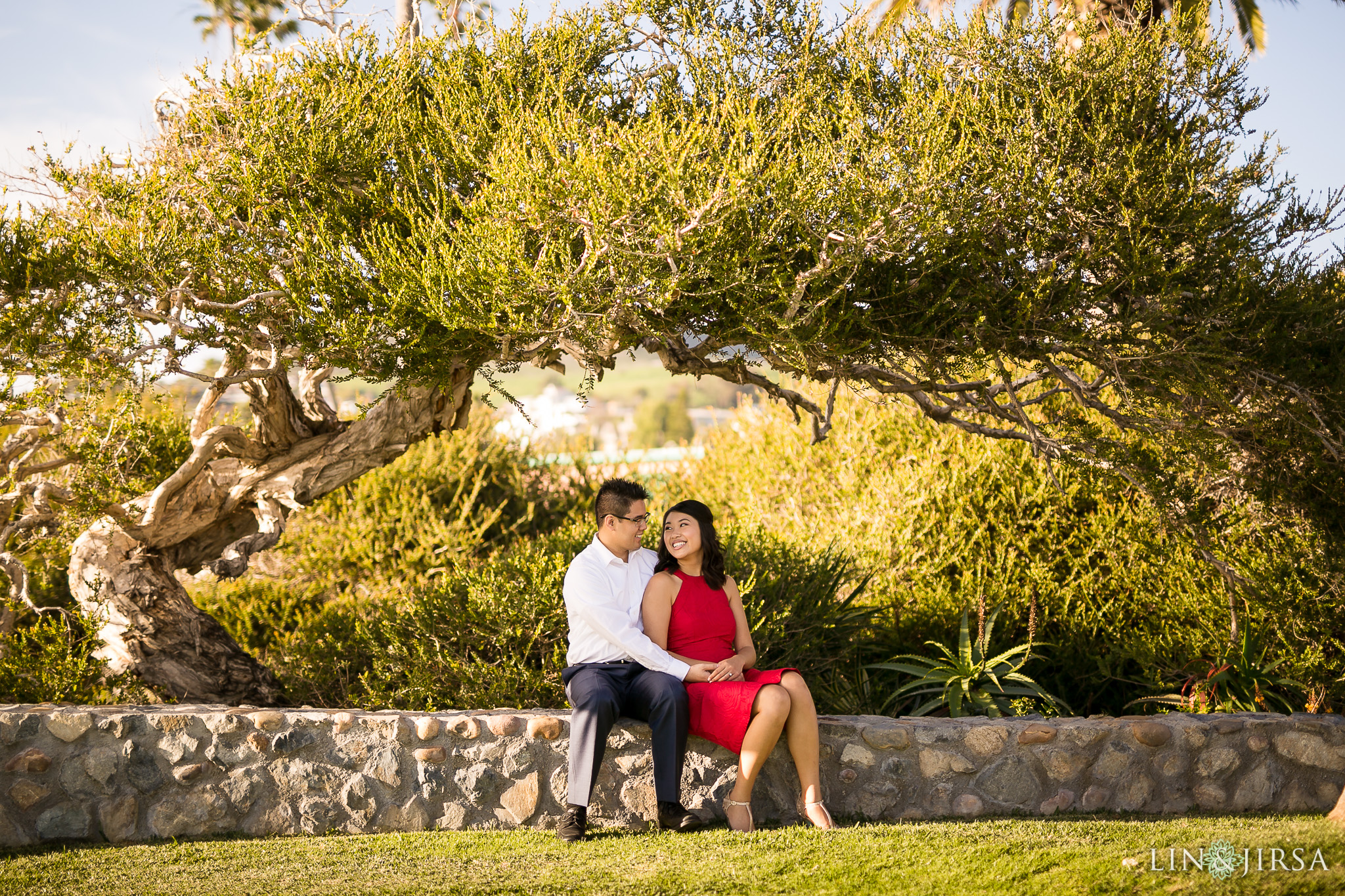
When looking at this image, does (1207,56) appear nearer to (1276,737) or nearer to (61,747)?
(1276,737)

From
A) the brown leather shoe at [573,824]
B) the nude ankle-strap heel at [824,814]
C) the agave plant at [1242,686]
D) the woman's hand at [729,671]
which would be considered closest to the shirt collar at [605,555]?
the woman's hand at [729,671]

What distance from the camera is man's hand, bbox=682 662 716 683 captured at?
14.4 feet

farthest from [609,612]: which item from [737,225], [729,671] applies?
[737,225]

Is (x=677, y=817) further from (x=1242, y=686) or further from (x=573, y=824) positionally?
(x=1242, y=686)

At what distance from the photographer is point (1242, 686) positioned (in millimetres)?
6156

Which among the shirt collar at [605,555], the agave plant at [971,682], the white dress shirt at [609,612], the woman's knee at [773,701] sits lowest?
the agave plant at [971,682]

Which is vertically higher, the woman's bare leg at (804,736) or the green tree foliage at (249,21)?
the green tree foliage at (249,21)

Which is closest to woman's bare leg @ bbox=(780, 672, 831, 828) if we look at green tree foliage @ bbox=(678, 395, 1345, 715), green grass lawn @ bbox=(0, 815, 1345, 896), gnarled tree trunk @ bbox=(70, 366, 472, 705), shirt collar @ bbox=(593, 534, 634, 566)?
green grass lawn @ bbox=(0, 815, 1345, 896)

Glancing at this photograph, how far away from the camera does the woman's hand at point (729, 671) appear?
442 centimetres

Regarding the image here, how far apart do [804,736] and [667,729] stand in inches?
23.1

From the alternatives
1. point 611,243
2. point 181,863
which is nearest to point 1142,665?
point 611,243

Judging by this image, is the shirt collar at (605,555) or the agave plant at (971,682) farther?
the agave plant at (971,682)

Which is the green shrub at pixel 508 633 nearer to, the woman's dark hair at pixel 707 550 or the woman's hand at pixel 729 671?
the woman's dark hair at pixel 707 550

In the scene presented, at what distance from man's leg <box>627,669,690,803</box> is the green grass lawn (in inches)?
8.5
